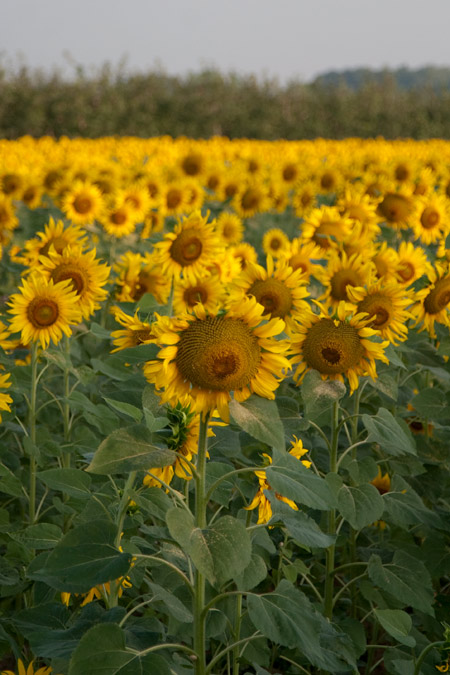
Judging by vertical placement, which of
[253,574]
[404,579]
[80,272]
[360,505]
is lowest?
[404,579]

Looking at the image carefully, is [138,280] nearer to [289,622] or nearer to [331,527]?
[331,527]

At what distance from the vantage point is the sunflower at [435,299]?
3277 mm

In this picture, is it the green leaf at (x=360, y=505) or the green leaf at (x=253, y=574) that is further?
the green leaf at (x=360, y=505)

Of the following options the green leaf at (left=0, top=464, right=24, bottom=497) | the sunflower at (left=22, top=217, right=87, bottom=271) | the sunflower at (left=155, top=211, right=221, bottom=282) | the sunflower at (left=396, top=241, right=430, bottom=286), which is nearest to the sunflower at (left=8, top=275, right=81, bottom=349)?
the green leaf at (left=0, top=464, right=24, bottom=497)

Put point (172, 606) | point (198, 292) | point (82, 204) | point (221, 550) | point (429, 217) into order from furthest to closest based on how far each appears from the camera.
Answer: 1. point (82, 204)
2. point (429, 217)
3. point (198, 292)
4. point (172, 606)
5. point (221, 550)

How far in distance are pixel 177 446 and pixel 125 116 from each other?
23.1 meters

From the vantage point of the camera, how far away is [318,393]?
2.41 metres

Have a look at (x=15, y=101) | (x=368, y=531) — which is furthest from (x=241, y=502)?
(x=15, y=101)

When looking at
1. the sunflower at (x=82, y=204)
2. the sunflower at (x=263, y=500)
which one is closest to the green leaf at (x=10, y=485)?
the sunflower at (x=263, y=500)

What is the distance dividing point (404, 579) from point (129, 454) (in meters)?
1.30

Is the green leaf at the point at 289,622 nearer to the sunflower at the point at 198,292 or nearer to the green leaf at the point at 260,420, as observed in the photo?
the green leaf at the point at 260,420

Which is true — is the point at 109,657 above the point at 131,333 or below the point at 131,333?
below

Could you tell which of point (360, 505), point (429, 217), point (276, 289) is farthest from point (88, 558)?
point (429, 217)

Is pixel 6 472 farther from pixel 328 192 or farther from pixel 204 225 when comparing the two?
pixel 328 192
